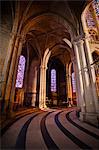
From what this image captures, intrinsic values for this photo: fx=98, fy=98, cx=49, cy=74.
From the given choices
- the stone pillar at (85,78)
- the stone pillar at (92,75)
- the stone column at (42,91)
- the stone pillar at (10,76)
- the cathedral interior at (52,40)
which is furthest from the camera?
the stone column at (42,91)

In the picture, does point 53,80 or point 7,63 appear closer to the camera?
point 7,63

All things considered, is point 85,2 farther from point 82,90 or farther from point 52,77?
point 52,77

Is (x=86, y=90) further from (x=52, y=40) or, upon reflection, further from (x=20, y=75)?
(x=20, y=75)

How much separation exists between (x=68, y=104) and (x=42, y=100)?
5.13 metres

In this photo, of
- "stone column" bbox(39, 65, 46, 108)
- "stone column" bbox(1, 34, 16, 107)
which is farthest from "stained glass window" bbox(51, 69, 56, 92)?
"stone column" bbox(1, 34, 16, 107)

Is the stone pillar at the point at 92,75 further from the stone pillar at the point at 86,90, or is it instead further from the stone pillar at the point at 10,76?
the stone pillar at the point at 10,76

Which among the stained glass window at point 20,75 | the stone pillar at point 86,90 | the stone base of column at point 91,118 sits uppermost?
the stained glass window at point 20,75

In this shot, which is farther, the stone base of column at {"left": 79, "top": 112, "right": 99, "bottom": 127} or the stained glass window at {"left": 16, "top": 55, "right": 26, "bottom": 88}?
the stained glass window at {"left": 16, "top": 55, "right": 26, "bottom": 88}

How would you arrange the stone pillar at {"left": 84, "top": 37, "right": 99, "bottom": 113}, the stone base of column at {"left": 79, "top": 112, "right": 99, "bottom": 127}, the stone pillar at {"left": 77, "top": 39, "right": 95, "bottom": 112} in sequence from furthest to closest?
→ 1. the stone pillar at {"left": 77, "top": 39, "right": 95, "bottom": 112}
2. the stone pillar at {"left": 84, "top": 37, "right": 99, "bottom": 113}
3. the stone base of column at {"left": 79, "top": 112, "right": 99, "bottom": 127}

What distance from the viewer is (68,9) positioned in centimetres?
727

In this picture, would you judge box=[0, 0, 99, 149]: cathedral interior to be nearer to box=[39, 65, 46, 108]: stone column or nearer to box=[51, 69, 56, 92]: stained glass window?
box=[39, 65, 46, 108]: stone column

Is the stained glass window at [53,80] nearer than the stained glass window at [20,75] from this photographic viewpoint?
No

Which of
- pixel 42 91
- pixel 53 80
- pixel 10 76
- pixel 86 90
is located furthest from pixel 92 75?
pixel 53 80

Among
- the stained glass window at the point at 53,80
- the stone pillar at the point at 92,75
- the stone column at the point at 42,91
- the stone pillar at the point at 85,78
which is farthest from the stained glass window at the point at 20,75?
the stone pillar at the point at 92,75
